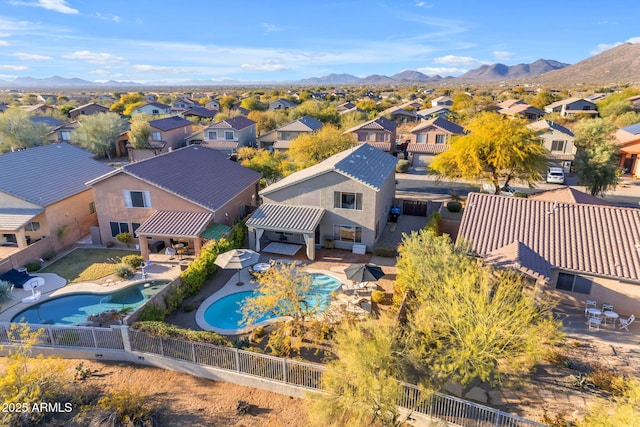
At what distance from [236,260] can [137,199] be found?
11379 mm

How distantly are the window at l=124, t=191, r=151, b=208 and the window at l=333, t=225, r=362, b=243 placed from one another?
48.1 feet

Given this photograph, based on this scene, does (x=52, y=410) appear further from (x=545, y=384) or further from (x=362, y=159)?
(x=362, y=159)

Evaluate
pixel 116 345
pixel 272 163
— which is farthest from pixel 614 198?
pixel 116 345

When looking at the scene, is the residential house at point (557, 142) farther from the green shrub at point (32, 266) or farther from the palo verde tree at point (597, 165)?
the green shrub at point (32, 266)

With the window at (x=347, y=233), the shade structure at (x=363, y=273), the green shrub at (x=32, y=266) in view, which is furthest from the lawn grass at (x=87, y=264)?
the shade structure at (x=363, y=273)

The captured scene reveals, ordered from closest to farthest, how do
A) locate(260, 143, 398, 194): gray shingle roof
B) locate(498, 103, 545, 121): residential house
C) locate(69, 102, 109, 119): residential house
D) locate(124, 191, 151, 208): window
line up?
locate(260, 143, 398, 194): gray shingle roof
locate(124, 191, 151, 208): window
locate(498, 103, 545, 121): residential house
locate(69, 102, 109, 119): residential house

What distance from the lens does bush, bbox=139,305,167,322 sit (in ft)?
61.9

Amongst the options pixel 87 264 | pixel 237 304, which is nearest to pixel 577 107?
pixel 237 304

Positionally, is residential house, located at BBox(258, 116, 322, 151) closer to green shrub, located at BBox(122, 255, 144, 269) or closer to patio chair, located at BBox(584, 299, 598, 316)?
green shrub, located at BBox(122, 255, 144, 269)

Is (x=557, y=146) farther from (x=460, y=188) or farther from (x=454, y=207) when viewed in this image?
(x=454, y=207)

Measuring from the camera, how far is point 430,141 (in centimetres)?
5741

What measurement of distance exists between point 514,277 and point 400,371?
32.1 feet

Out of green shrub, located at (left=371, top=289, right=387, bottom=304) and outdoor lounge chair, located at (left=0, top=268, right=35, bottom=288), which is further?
outdoor lounge chair, located at (left=0, top=268, right=35, bottom=288)

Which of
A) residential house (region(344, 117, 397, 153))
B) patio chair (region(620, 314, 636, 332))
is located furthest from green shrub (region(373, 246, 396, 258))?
residential house (region(344, 117, 397, 153))
